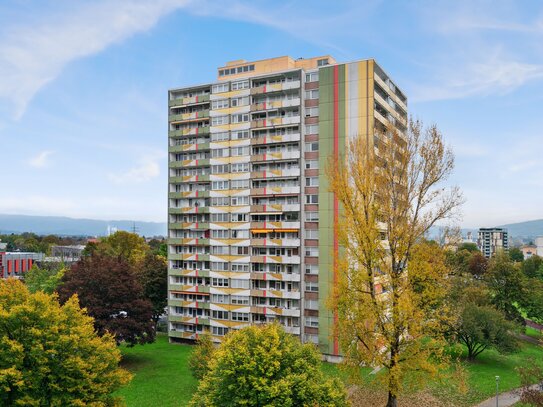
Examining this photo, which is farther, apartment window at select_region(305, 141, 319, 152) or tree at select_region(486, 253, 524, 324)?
tree at select_region(486, 253, 524, 324)

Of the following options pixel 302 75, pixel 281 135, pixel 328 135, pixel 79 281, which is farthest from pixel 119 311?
pixel 302 75

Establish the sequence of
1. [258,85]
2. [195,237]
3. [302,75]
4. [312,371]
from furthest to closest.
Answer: [195,237] < [258,85] < [302,75] < [312,371]

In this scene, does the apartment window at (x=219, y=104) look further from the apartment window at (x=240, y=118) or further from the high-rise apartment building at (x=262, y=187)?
the apartment window at (x=240, y=118)

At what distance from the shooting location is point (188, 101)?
190 ft

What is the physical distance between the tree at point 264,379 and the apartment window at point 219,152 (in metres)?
33.0

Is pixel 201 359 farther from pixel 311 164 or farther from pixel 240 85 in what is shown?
pixel 240 85

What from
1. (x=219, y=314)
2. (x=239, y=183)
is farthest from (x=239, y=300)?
(x=239, y=183)

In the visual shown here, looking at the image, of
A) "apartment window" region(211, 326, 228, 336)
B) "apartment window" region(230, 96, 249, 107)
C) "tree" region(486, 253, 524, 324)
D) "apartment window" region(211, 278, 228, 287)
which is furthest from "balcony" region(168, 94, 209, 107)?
"tree" region(486, 253, 524, 324)

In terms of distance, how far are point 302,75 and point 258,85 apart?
6541 millimetres

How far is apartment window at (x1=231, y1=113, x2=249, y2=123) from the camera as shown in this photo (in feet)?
177

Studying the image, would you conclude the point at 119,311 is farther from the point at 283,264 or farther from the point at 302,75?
the point at 302,75

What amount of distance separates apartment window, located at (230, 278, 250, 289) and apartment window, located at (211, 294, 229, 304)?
1839mm

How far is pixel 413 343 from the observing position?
26.6m

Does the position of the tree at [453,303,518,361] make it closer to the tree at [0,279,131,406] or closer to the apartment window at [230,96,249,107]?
the tree at [0,279,131,406]
